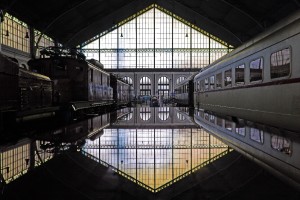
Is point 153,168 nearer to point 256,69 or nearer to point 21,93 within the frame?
point 256,69

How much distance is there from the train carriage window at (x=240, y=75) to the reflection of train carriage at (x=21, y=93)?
731cm

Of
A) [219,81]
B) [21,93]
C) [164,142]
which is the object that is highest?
[219,81]

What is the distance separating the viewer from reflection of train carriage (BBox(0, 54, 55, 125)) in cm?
984

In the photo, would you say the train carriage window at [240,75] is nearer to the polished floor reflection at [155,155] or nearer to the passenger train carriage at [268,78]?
the passenger train carriage at [268,78]

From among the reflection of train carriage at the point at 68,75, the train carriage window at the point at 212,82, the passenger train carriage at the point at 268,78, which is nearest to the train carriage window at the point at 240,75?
the passenger train carriage at the point at 268,78

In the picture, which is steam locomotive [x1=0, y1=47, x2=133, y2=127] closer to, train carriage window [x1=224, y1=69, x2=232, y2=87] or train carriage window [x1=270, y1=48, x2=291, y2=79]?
train carriage window [x1=224, y1=69, x2=232, y2=87]

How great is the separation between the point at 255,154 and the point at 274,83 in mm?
4310

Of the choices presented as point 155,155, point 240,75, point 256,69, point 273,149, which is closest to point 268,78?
point 256,69

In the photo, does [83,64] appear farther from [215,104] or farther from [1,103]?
[1,103]

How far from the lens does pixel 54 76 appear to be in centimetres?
1709

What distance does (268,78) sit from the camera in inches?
400

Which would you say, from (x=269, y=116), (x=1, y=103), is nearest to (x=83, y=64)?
(x=1, y=103)

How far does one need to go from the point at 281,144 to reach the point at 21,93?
26.4ft

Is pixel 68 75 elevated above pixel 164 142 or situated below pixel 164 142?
above
